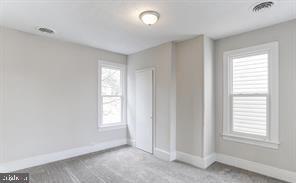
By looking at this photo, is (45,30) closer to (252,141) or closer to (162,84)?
(162,84)

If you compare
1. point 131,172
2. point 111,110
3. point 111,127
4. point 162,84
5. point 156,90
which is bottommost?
point 131,172

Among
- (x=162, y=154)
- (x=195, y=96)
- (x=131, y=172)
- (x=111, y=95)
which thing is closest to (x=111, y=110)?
(x=111, y=95)

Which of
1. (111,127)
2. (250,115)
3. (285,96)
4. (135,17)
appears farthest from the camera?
(111,127)

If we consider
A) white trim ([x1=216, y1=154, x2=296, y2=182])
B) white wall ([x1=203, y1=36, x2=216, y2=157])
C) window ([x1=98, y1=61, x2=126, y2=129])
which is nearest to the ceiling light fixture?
window ([x1=98, y1=61, x2=126, y2=129])

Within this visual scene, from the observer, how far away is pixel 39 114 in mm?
3234

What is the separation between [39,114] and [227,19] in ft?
12.6

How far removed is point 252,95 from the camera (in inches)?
116

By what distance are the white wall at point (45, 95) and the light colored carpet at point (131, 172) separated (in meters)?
0.49

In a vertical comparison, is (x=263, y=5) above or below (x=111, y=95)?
above

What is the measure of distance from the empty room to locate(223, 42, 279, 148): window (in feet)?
0.06

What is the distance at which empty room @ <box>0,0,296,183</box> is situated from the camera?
2.51m

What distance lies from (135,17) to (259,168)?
10.9ft

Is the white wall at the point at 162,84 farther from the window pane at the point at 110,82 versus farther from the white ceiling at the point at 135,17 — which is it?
the window pane at the point at 110,82

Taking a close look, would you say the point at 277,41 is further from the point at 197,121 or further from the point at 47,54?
the point at 47,54
